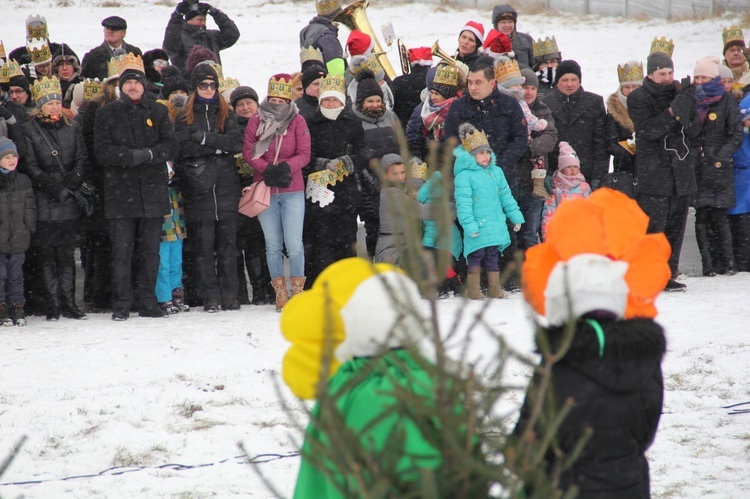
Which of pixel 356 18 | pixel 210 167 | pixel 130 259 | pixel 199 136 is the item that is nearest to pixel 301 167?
pixel 210 167

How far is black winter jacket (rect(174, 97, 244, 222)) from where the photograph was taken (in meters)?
8.44

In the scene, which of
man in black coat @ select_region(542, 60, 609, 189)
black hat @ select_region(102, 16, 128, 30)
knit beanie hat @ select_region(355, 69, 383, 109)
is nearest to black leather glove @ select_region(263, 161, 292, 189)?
knit beanie hat @ select_region(355, 69, 383, 109)

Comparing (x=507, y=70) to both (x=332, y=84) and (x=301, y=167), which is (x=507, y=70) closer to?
(x=332, y=84)

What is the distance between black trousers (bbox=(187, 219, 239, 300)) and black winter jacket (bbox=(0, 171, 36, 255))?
1359 millimetres

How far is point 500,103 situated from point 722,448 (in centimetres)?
421

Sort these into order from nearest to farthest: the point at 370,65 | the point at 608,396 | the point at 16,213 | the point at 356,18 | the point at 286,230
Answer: the point at 608,396, the point at 16,213, the point at 286,230, the point at 370,65, the point at 356,18

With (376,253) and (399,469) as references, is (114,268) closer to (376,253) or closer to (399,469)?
(376,253)

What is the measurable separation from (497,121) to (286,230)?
2.13m

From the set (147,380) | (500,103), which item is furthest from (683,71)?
(147,380)

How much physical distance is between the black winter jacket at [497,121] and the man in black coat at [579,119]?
4.31 ft

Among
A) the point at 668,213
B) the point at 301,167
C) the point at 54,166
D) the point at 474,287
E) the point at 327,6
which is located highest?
the point at 327,6

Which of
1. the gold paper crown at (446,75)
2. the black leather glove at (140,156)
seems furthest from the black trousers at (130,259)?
the gold paper crown at (446,75)

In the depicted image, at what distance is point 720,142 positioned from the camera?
32.6 ft

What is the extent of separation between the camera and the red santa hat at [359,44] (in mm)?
11195
